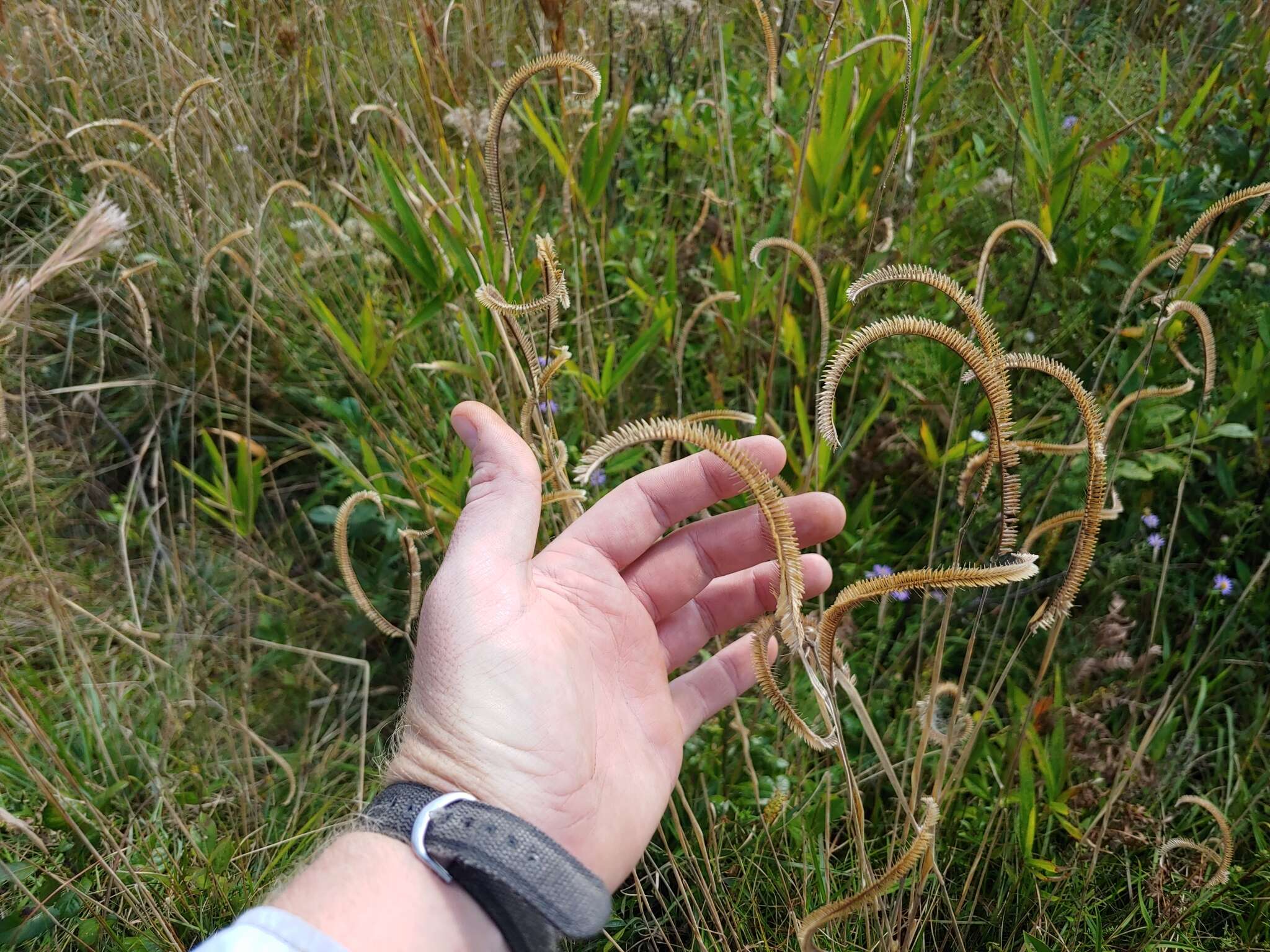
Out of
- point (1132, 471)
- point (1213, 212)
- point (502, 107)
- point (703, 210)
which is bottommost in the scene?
point (1132, 471)

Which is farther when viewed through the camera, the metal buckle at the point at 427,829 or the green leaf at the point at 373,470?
the green leaf at the point at 373,470

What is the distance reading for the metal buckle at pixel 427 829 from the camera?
1.01 meters

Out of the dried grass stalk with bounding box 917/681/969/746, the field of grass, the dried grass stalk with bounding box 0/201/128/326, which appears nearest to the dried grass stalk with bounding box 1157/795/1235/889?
the field of grass

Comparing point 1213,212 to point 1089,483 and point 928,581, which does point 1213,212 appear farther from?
point 928,581

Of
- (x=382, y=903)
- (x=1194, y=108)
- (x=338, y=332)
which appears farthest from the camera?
(x=1194, y=108)

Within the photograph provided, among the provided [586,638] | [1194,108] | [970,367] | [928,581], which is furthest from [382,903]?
[1194,108]

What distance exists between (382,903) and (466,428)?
58cm

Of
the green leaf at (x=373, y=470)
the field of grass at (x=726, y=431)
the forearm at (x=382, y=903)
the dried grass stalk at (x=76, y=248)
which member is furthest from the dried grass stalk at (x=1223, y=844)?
the dried grass stalk at (x=76, y=248)

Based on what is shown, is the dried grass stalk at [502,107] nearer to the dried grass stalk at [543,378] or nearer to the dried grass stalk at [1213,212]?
the dried grass stalk at [543,378]

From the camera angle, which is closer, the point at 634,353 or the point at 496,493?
the point at 496,493

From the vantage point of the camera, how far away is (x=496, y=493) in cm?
116

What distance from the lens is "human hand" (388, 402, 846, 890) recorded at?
111 centimetres

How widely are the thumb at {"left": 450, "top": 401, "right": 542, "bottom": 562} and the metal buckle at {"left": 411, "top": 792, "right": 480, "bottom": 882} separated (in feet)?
0.97

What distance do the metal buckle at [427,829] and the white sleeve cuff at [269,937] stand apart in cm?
13
